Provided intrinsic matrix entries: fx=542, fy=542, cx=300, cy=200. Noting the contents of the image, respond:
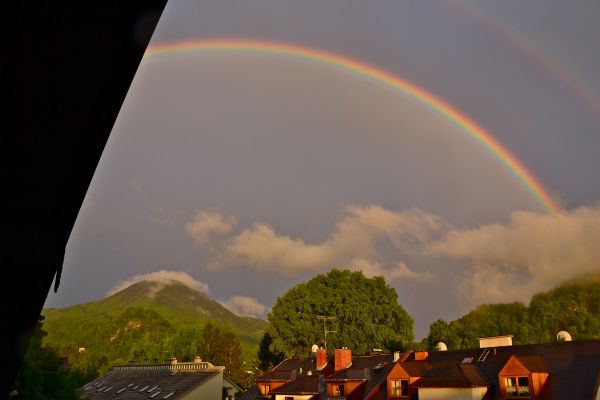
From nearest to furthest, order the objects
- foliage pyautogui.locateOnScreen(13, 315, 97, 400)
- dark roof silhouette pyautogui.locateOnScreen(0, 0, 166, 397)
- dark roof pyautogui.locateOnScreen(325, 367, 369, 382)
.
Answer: dark roof silhouette pyautogui.locateOnScreen(0, 0, 166, 397), foliage pyautogui.locateOnScreen(13, 315, 97, 400), dark roof pyautogui.locateOnScreen(325, 367, 369, 382)

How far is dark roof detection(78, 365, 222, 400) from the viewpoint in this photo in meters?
37.8

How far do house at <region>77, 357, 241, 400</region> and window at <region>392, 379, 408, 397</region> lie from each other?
14.7m

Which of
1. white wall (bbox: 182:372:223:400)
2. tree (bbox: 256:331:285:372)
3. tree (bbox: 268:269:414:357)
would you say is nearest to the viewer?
white wall (bbox: 182:372:223:400)

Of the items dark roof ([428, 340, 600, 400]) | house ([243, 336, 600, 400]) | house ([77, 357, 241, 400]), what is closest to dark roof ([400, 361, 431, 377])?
house ([243, 336, 600, 400])

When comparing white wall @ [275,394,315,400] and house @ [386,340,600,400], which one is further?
white wall @ [275,394,315,400]

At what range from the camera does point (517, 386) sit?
81.2 ft

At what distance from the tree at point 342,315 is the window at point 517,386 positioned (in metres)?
33.4

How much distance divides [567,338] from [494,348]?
3920 mm

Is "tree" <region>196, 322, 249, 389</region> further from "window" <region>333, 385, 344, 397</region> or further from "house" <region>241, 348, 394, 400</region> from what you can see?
"window" <region>333, 385, 344, 397</region>

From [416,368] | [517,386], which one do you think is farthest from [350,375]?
[517,386]

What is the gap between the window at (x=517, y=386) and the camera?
80.2ft

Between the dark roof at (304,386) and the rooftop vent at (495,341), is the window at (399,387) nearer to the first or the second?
the rooftop vent at (495,341)

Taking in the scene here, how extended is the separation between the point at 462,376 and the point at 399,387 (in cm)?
396

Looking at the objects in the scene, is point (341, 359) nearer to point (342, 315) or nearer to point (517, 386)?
point (517, 386)
